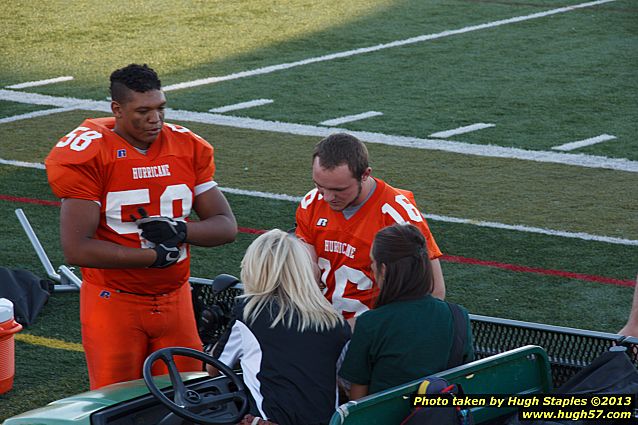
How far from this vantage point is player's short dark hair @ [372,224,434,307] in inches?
163

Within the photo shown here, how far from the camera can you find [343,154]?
15.4 feet

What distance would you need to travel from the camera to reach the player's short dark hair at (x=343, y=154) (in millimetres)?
4688

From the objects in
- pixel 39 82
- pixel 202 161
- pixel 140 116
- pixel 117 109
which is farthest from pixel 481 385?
pixel 39 82

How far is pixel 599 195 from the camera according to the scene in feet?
32.0

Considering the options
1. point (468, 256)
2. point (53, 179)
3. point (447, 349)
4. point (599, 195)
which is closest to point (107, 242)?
point (53, 179)

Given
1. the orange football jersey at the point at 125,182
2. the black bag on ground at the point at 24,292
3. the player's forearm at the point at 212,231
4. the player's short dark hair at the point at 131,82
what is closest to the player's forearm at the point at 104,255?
the orange football jersey at the point at 125,182

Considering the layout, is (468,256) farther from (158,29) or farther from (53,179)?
(158,29)

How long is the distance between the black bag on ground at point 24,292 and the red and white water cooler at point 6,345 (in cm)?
96

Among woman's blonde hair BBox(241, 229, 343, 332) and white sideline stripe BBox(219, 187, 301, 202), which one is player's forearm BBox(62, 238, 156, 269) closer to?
A: woman's blonde hair BBox(241, 229, 343, 332)

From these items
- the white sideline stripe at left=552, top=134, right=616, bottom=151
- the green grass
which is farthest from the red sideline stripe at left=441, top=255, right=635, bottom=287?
the white sideline stripe at left=552, top=134, right=616, bottom=151

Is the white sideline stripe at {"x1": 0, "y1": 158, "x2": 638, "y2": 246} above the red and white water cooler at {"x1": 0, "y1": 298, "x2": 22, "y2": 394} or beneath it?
beneath

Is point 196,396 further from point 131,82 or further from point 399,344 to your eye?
point 131,82

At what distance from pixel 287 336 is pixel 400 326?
1.31 feet

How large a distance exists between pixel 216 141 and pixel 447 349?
7.78 m
